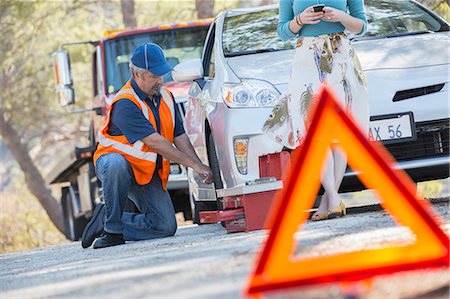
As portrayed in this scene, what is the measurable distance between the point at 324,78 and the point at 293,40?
5.27ft

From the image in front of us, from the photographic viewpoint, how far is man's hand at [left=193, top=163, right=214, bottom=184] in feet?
29.2

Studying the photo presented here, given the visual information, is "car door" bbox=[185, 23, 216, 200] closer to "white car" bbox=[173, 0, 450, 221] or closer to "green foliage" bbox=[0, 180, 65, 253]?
"white car" bbox=[173, 0, 450, 221]

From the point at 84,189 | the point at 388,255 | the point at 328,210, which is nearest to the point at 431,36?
the point at 328,210

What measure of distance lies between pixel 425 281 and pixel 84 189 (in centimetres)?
1142

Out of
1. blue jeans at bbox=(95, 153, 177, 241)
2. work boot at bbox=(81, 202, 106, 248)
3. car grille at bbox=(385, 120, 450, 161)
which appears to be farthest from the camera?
work boot at bbox=(81, 202, 106, 248)

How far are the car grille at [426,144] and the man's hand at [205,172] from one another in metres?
1.30

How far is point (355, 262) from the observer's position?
4.60 m

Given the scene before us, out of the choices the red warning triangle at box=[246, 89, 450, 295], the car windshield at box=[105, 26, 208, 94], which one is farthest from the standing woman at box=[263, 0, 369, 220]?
the car windshield at box=[105, 26, 208, 94]

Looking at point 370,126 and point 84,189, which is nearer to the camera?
point 370,126

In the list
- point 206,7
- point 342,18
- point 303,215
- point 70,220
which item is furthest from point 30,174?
point 303,215

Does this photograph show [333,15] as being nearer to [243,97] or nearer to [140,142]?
[243,97]

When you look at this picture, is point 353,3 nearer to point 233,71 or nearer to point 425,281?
point 233,71

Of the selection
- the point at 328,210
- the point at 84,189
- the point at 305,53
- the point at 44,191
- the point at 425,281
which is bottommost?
the point at 44,191

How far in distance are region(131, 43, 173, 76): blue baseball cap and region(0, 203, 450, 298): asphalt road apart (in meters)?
1.29
